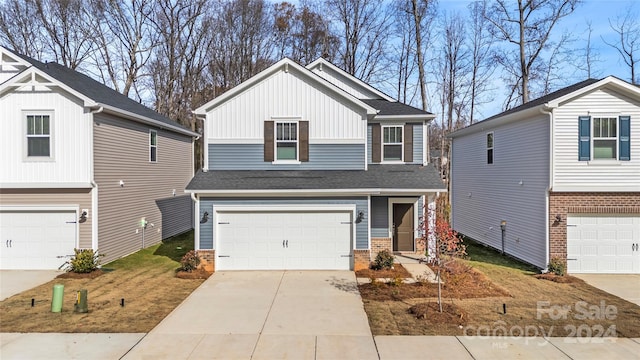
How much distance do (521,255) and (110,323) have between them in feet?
45.6

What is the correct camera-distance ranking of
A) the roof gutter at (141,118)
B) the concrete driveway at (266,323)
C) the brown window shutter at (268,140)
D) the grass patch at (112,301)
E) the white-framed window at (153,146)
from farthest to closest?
1. the white-framed window at (153,146)
2. the brown window shutter at (268,140)
3. the roof gutter at (141,118)
4. the grass patch at (112,301)
5. the concrete driveway at (266,323)

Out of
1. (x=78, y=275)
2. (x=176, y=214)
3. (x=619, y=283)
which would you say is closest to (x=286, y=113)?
(x=78, y=275)

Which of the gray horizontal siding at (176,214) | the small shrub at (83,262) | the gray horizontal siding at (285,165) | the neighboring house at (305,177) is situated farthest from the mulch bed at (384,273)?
the gray horizontal siding at (176,214)

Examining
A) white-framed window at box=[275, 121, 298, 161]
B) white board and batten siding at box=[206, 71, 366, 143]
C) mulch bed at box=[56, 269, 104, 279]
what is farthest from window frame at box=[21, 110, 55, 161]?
white-framed window at box=[275, 121, 298, 161]

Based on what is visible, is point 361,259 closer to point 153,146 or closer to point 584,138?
point 584,138

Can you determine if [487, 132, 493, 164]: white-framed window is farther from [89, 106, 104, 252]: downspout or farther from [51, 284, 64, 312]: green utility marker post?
[51, 284, 64, 312]: green utility marker post

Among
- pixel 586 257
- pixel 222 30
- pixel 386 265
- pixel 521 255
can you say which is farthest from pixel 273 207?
pixel 222 30

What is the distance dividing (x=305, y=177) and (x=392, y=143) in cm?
439

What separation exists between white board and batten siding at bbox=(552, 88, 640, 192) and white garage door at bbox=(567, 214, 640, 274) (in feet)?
3.69

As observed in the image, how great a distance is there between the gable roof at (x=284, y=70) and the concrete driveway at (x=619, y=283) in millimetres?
8884

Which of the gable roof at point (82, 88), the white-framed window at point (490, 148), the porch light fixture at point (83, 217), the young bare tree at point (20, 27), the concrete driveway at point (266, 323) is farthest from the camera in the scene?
the young bare tree at point (20, 27)

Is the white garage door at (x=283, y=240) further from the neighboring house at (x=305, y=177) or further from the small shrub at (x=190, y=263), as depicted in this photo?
the small shrub at (x=190, y=263)

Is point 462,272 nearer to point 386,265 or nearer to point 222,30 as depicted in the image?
point 386,265

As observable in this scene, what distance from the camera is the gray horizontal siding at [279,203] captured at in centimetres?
1309
